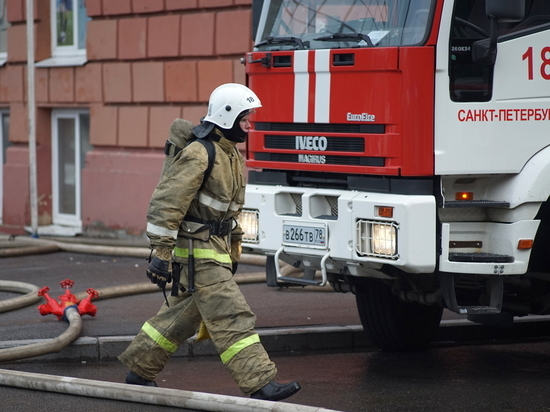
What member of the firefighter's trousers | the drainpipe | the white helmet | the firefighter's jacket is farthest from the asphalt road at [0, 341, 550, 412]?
the drainpipe

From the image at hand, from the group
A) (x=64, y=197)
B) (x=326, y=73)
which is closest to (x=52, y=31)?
(x=64, y=197)

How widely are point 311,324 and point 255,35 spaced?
2.25 metres

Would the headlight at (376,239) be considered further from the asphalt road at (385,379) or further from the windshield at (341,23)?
the windshield at (341,23)

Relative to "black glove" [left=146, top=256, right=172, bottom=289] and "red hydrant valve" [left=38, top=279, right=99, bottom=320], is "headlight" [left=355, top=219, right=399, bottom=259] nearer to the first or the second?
"black glove" [left=146, top=256, right=172, bottom=289]

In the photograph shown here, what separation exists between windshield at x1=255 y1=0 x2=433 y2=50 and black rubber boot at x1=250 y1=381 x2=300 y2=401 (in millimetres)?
2118

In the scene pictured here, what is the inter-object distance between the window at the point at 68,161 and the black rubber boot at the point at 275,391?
9.25m

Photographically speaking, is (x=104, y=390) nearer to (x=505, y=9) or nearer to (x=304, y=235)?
(x=304, y=235)

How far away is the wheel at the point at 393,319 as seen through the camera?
7.28 metres

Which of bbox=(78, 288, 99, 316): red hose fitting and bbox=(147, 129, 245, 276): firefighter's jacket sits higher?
bbox=(147, 129, 245, 276): firefighter's jacket

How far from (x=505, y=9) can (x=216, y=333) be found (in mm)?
2379

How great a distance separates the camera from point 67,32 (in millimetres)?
14680

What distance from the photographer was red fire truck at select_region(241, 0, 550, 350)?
599 centimetres

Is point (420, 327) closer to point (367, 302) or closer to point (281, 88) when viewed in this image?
point (367, 302)

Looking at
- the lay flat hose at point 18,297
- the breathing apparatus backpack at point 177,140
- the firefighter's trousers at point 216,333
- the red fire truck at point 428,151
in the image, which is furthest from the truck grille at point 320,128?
the lay flat hose at point 18,297
